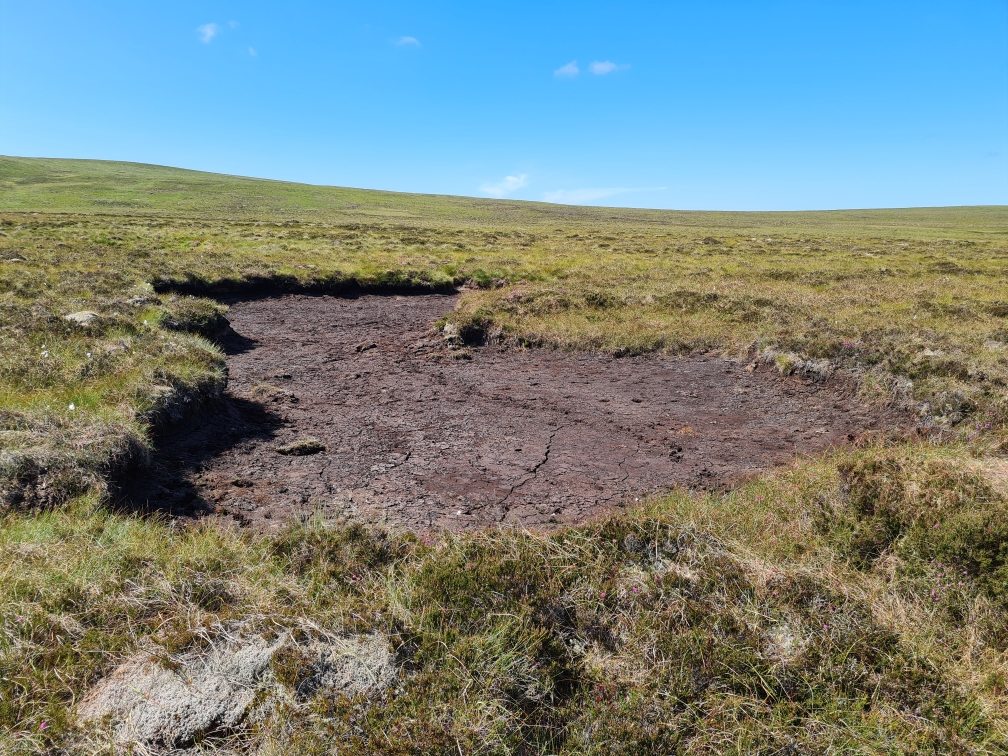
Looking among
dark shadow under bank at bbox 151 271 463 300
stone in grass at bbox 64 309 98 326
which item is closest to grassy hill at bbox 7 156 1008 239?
dark shadow under bank at bbox 151 271 463 300

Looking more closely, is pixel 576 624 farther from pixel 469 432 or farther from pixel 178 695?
pixel 469 432

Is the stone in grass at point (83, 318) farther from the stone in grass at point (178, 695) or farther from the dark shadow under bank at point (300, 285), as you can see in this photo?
the stone in grass at point (178, 695)

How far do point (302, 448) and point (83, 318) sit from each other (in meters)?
7.73

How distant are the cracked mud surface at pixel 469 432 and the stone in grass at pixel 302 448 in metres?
0.09

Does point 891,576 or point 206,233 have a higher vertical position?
point 206,233

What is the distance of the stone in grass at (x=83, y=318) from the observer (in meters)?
11.9

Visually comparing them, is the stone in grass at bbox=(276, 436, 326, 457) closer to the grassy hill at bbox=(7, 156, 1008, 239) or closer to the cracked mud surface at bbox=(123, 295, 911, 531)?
the cracked mud surface at bbox=(123, 295, 911, 531)

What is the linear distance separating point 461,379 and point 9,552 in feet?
29.0

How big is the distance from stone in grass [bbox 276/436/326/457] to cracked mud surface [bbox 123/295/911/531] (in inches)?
3.6

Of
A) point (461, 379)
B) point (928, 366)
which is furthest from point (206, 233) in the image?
point (928, 366)

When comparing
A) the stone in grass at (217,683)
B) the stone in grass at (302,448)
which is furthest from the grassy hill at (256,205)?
the stone in grass at (217,683)

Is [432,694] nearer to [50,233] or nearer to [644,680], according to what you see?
[644,680]

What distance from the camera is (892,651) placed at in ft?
12.3

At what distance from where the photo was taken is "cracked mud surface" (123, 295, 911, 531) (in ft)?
22.5
